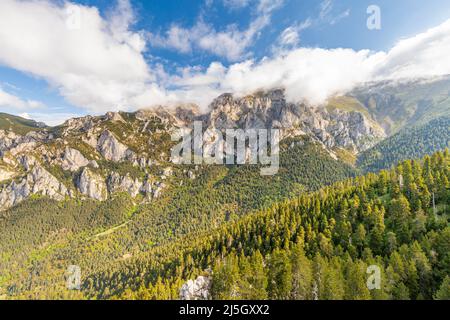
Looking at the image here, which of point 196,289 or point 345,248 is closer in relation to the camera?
point 345,248

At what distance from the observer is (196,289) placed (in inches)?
3780

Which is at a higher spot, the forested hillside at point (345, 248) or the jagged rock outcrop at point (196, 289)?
the forested hillside at point (345, 248)

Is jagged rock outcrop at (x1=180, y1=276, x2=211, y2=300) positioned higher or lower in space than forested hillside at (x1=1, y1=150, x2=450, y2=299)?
lower

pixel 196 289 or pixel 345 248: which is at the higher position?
pixel 345 248

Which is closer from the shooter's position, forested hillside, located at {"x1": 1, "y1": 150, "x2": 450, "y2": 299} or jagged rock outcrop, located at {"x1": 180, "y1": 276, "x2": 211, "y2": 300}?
forested hillside, located at {"x1": 1, "y1": 150, "x2": 450, "y2": 299}

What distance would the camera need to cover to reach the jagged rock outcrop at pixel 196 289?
93.6 metres

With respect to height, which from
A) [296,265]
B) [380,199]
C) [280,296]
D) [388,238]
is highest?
[380,199]

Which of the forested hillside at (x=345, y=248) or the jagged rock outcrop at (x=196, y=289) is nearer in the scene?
the forested hillside at (x=345, y=248)

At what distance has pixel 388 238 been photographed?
3155 inches

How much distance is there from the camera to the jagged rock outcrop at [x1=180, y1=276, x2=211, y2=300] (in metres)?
93.6
